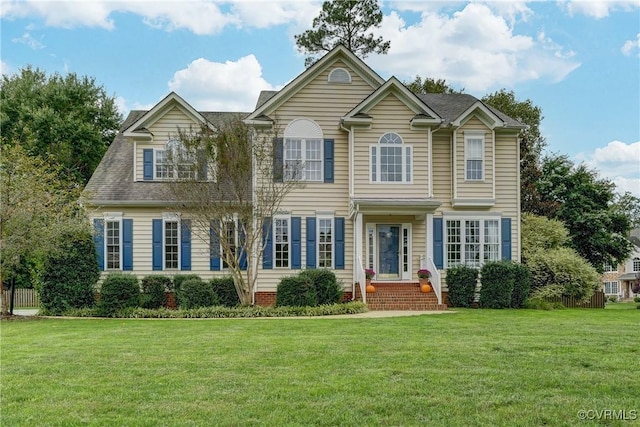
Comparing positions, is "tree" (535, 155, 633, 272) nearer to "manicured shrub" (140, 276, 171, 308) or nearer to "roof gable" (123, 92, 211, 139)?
"roof gable" (123, 92, 211, 139)

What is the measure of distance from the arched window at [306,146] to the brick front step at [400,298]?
4.36 m

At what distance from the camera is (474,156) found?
1961cm

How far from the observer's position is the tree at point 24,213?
51.0ft

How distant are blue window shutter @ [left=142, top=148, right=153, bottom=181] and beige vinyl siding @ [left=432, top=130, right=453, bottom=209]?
10.3 meters

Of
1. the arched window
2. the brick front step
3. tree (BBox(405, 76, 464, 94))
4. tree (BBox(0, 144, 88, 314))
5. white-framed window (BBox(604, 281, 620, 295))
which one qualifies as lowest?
white-framed window (BBox(604, 281, 620, 295))

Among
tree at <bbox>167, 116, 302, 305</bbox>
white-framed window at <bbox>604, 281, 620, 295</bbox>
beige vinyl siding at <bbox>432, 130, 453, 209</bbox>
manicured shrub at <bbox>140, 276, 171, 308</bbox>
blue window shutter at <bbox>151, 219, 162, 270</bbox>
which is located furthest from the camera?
white-framed window at <bbox>604, 281, 620, 295</bbox>

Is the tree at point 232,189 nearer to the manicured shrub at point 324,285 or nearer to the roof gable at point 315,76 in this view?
the roof gable at point 315,76

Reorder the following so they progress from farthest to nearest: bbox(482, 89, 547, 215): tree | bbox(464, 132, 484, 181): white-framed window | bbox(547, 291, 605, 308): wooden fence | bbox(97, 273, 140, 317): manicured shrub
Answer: bbox(482, 89, 547, 215): tree < bbox(547, 291, 605, 308): wooden fence < bbox(464, 132, 484, 181): white-framed window < bbox(97, 273, 140, 317): manicured shrub

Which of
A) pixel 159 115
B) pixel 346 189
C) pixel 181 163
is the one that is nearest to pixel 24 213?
pixel 181 163

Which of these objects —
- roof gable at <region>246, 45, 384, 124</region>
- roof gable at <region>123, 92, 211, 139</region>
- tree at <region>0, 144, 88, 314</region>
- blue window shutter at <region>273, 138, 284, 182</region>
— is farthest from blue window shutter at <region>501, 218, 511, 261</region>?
tree at <region>0, 144, 88, 314</region>

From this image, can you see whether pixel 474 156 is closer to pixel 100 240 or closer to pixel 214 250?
pixel 214 250

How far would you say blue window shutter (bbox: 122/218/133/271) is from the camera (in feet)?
62.4

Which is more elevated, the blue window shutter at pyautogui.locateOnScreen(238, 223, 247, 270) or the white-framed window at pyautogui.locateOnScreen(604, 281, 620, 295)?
the blue window shutter at pyautogui.locateOnScreen(238, 223, 247, 270)

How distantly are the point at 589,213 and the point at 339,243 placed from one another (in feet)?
44.3
